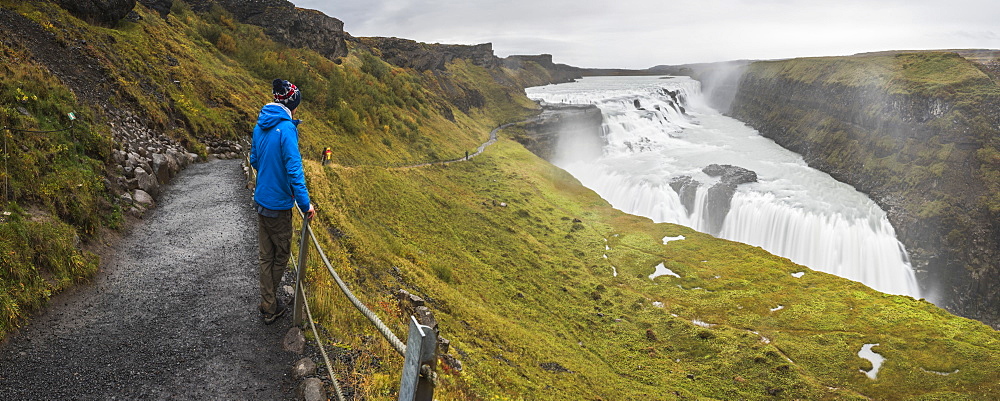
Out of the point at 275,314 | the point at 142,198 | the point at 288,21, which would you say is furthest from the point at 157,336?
the point at 288,21

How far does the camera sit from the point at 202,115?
2525 centimetres

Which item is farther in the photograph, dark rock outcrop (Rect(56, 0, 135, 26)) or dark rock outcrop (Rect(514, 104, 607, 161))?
dark rock outcrop (Rect(514, 104, 607, 161))

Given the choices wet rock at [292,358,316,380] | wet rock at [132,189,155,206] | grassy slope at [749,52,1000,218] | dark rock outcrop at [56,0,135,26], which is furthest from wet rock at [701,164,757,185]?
wet rock at [292,358,316,380]

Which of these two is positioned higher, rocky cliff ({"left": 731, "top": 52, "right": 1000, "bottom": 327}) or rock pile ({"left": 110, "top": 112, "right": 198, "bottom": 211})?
rock pile ({"left": 110, "top": 112, "right": 198, "bottom": 211})

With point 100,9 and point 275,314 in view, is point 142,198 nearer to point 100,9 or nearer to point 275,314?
point 275,314

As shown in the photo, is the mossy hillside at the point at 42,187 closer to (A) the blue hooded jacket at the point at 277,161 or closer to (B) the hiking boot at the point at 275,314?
(B) the hiking boot at the point at 275,314

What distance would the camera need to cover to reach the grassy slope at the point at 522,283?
48.6ft

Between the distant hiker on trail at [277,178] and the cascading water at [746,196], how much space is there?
57.7 metres

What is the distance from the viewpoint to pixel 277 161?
683 centimetres

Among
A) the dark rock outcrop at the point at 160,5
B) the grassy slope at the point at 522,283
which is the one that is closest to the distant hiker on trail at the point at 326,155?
the grassy slope at the point at 522,283

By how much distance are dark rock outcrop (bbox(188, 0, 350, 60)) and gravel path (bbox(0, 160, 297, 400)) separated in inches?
1971

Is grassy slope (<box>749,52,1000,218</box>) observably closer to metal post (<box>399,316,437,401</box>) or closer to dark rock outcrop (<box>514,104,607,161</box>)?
dark rock outcrop (<box>514,104,607,161</box>)

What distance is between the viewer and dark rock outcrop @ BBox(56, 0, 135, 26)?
24703 mm

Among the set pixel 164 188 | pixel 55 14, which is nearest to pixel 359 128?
pixel 55 14
